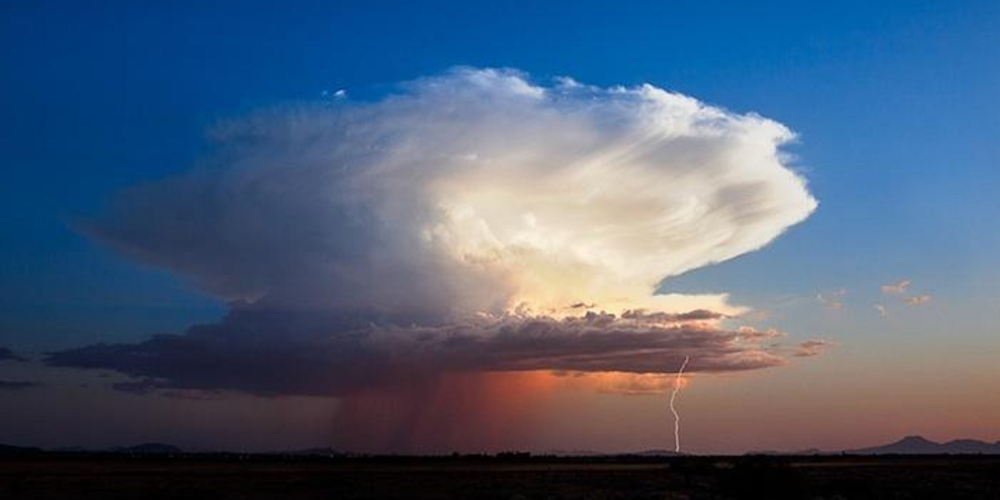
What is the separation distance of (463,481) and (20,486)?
3651cm

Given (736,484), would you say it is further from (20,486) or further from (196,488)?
(20,486)

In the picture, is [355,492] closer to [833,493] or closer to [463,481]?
[463,481]

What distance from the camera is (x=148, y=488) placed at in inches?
2758

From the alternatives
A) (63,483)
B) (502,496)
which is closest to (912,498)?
(502,496)

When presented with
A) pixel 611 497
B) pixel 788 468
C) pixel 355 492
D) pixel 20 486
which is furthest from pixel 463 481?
pixel 20 486

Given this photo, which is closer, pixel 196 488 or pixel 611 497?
pixel 611 497

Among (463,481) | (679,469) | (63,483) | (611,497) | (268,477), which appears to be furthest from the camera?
(679,469)

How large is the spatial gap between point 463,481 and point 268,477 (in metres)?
20.7

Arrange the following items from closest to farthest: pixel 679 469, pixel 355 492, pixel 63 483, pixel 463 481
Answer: pixel 355 492 → pixel 63 483 → pixel 463 481 → pixel 679 469

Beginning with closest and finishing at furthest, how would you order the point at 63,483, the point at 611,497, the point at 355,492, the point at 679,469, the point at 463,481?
the point at 611,497 < the point at 355,492 < the point at 63,483 < the point at 463,481 < the point at 679,469

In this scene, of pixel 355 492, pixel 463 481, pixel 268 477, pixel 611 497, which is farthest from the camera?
pixel 268 477

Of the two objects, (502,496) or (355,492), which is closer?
(502,496)

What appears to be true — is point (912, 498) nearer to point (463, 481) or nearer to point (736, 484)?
point (736, 484)

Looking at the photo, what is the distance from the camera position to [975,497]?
225 ft
